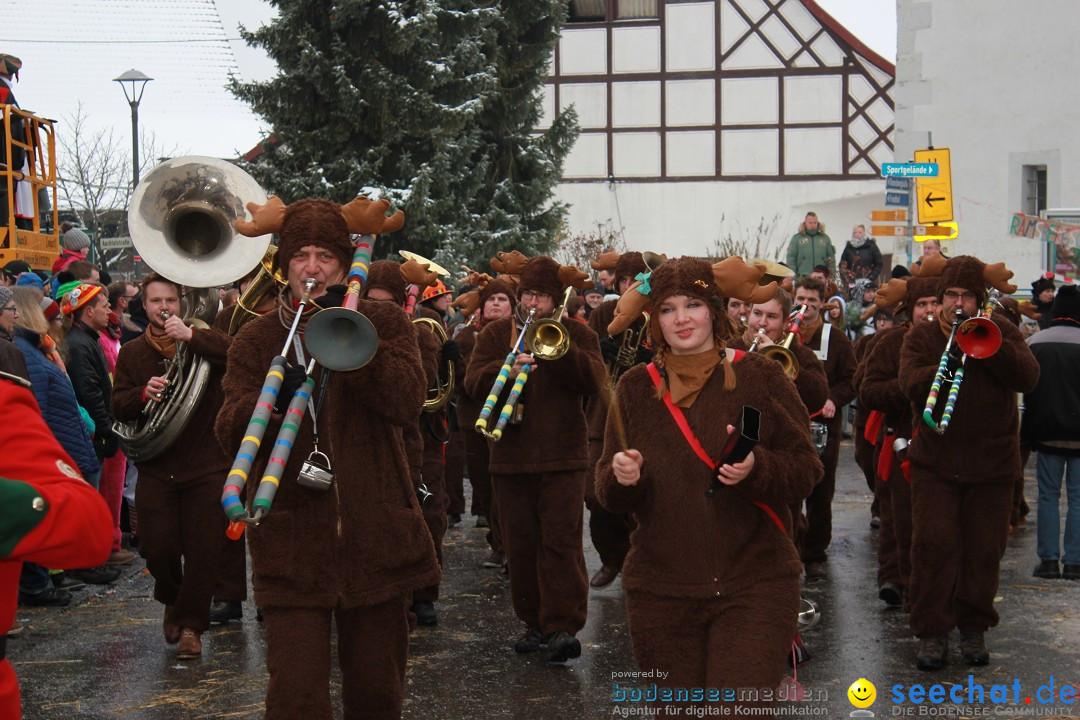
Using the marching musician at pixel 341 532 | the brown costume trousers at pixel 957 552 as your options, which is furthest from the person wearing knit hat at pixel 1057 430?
the marching musician at pixel 341 532

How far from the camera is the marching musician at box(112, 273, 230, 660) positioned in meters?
7.52

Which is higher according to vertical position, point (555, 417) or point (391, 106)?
point (391, 106)

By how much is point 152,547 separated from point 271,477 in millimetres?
3450

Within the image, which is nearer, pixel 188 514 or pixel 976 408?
pixel 976 408

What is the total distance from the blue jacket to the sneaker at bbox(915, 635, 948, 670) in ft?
17.5

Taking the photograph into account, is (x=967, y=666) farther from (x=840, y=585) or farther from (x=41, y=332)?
(x=41, y=332)

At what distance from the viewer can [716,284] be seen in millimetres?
4984

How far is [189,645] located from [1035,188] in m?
23.3

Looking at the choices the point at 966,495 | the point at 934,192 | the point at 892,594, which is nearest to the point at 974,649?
the point at 966,495

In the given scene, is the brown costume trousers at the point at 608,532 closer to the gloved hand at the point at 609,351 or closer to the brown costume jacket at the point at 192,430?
the gloved hand at the point at 609,351

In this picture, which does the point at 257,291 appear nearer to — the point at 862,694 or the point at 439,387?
the point at 862,694

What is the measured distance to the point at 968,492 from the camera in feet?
23.7

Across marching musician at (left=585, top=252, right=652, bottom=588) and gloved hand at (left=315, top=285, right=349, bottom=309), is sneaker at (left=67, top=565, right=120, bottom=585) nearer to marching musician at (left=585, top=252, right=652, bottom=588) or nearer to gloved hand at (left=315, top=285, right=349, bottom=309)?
marching musician at (left=585, top=252, right=652, bottom=588)

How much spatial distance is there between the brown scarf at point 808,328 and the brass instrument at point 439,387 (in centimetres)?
254
